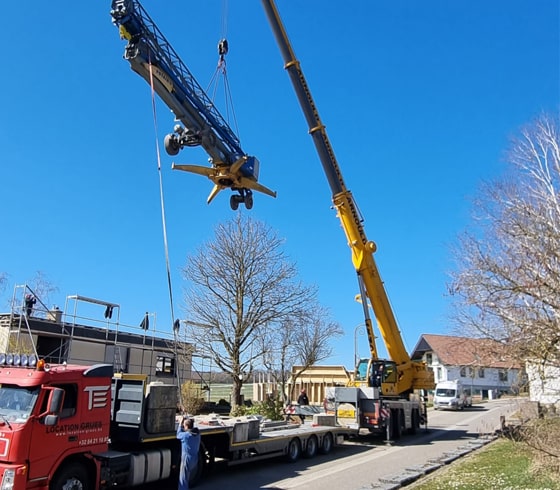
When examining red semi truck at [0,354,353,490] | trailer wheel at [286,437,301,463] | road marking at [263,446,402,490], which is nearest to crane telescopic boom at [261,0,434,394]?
road marking at [263,446,402,490]

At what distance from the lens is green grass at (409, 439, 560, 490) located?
9828mm

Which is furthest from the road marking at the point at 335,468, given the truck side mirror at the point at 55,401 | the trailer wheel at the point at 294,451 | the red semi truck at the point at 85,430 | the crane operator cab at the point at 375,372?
the truck side mirror at the point at 55,401

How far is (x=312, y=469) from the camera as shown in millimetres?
13578

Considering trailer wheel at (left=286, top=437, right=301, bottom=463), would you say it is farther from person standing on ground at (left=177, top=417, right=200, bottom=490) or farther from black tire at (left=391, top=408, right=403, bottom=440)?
black tire at (left=391, top=408, right=403, bottom=440)

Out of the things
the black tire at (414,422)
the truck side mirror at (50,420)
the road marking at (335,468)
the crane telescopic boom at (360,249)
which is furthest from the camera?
the black tire at (414,422)

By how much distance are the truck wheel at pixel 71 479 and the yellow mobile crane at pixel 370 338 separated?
11.7 meters

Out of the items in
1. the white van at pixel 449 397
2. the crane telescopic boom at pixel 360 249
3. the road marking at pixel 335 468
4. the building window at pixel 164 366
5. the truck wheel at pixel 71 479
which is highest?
the crane telescopic boom at pixel 360 249

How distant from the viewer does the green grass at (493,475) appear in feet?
32.2

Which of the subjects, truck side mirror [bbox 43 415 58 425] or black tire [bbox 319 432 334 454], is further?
black tire [bbox 319 432 334 454]

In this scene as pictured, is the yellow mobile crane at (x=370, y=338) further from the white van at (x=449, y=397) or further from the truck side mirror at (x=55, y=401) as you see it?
the white van at (x=449, y=397)

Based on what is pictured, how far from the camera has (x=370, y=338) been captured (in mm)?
20391

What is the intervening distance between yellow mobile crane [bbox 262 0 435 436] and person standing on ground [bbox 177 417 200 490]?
9843 millimetres

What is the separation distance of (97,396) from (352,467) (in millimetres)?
7566

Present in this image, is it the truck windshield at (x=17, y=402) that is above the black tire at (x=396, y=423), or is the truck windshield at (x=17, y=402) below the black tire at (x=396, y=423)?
above
